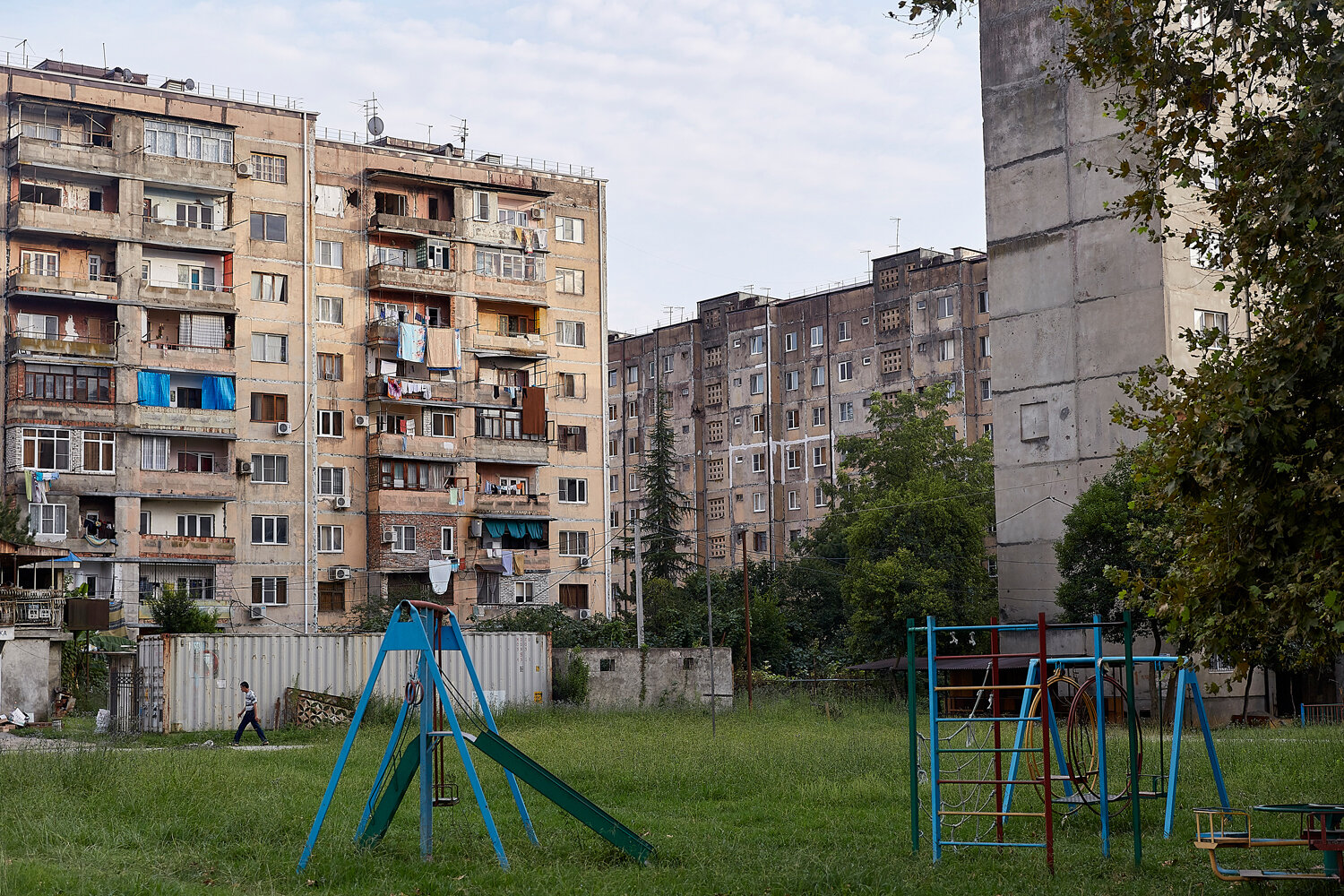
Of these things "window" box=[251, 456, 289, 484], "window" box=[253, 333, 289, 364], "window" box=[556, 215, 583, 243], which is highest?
"window" box=[556, 215, 583, 243]

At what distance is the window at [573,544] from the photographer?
67.3 meters

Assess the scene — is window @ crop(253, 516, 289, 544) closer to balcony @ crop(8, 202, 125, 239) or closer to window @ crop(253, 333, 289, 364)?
window @ crop(253, 333, 289, 364)

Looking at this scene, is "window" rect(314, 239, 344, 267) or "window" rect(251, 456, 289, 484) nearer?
"window" rect(251, 456, 289, 484)

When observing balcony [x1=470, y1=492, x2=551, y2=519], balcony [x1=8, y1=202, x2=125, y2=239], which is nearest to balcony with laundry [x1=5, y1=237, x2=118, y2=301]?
balcony [x1=8, y1=202, x2=125, y2=239]

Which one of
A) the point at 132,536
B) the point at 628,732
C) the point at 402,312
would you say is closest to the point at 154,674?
the point at 628,732

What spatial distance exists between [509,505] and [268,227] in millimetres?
16110

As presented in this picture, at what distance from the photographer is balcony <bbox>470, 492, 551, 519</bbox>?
63.4m

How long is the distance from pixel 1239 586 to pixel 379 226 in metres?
53.9

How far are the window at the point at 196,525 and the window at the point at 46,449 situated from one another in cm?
504

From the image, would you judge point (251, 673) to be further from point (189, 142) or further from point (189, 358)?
point (189, 142)

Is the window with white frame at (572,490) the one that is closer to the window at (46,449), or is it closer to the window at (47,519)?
the window at (46,449)

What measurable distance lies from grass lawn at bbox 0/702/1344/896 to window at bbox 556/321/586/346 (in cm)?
4268

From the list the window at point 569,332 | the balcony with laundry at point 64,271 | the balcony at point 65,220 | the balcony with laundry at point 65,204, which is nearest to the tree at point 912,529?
the window at point 569,332

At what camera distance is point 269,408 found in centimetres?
5884
